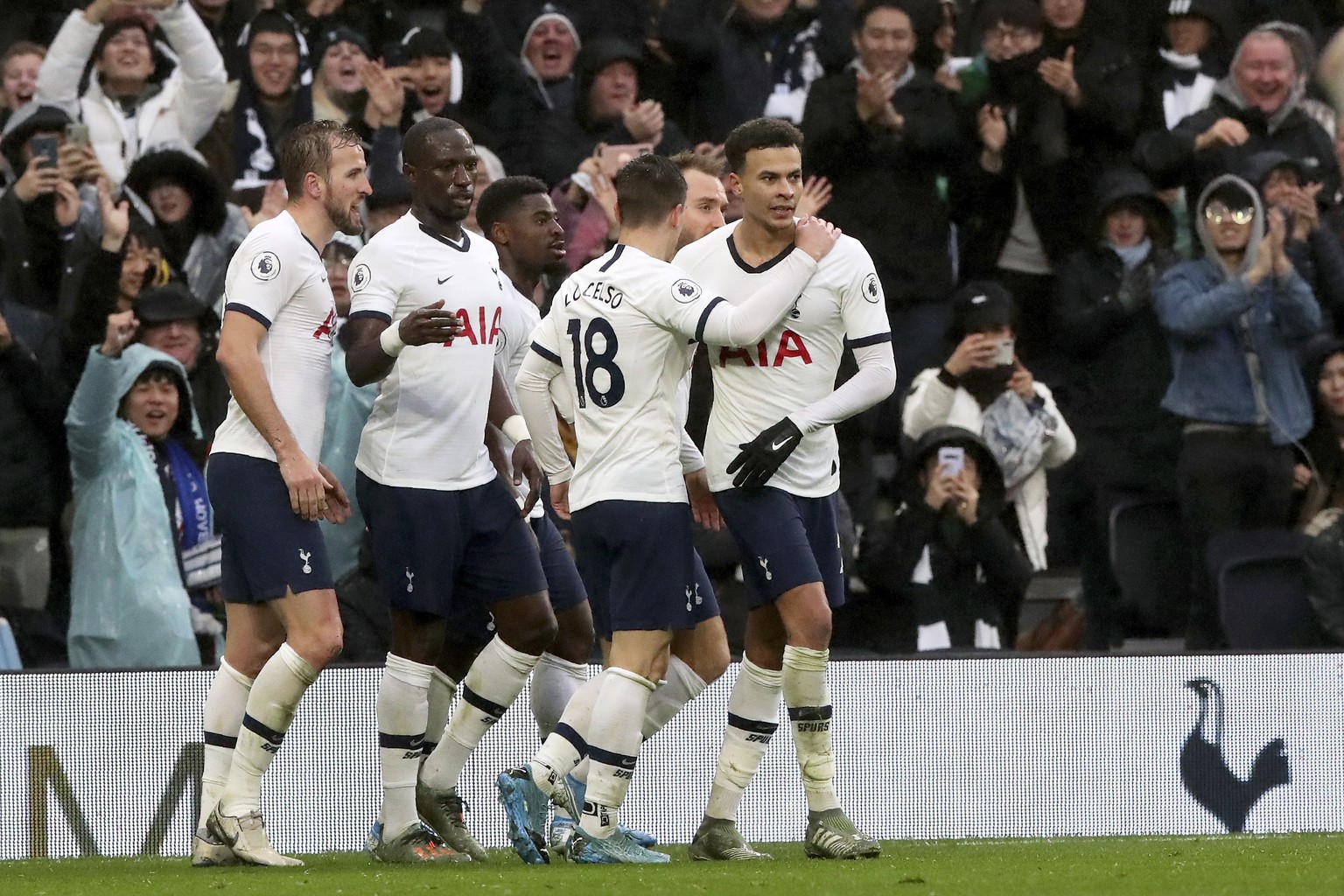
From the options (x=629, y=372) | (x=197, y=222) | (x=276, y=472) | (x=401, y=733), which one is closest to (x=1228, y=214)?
(x=629, y=372)

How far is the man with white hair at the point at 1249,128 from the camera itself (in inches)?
440

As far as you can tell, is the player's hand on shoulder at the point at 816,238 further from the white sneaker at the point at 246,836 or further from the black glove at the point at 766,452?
the white sneaker at the point at 246,836

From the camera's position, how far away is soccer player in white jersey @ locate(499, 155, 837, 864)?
6.41 m

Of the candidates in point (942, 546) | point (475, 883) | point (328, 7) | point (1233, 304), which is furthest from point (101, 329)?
point (1233, 304)

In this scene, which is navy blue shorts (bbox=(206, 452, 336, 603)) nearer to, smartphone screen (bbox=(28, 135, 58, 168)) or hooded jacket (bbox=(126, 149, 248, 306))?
Answer: hooded jacket (bbox=(126, 149, 248, 306))

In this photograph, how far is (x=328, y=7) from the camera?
1095 centimetres

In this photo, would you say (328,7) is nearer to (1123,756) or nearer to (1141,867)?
(1123,756)

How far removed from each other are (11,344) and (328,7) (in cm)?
268

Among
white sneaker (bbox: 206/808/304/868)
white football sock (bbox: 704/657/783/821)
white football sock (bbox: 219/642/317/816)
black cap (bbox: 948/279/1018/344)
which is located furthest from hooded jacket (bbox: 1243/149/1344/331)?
white sneaker (bbox: 206/808/304/868)

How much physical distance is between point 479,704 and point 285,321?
4.92ft

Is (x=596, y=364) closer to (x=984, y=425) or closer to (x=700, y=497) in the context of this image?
(x=700, y=497)

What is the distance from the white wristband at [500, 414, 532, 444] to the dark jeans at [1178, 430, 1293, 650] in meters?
4.67

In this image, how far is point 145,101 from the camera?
34.0 feet

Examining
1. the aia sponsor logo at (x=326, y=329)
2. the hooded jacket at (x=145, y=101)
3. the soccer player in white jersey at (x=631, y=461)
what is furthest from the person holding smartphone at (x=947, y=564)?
the hooded jacket at (x=145, y=101)
